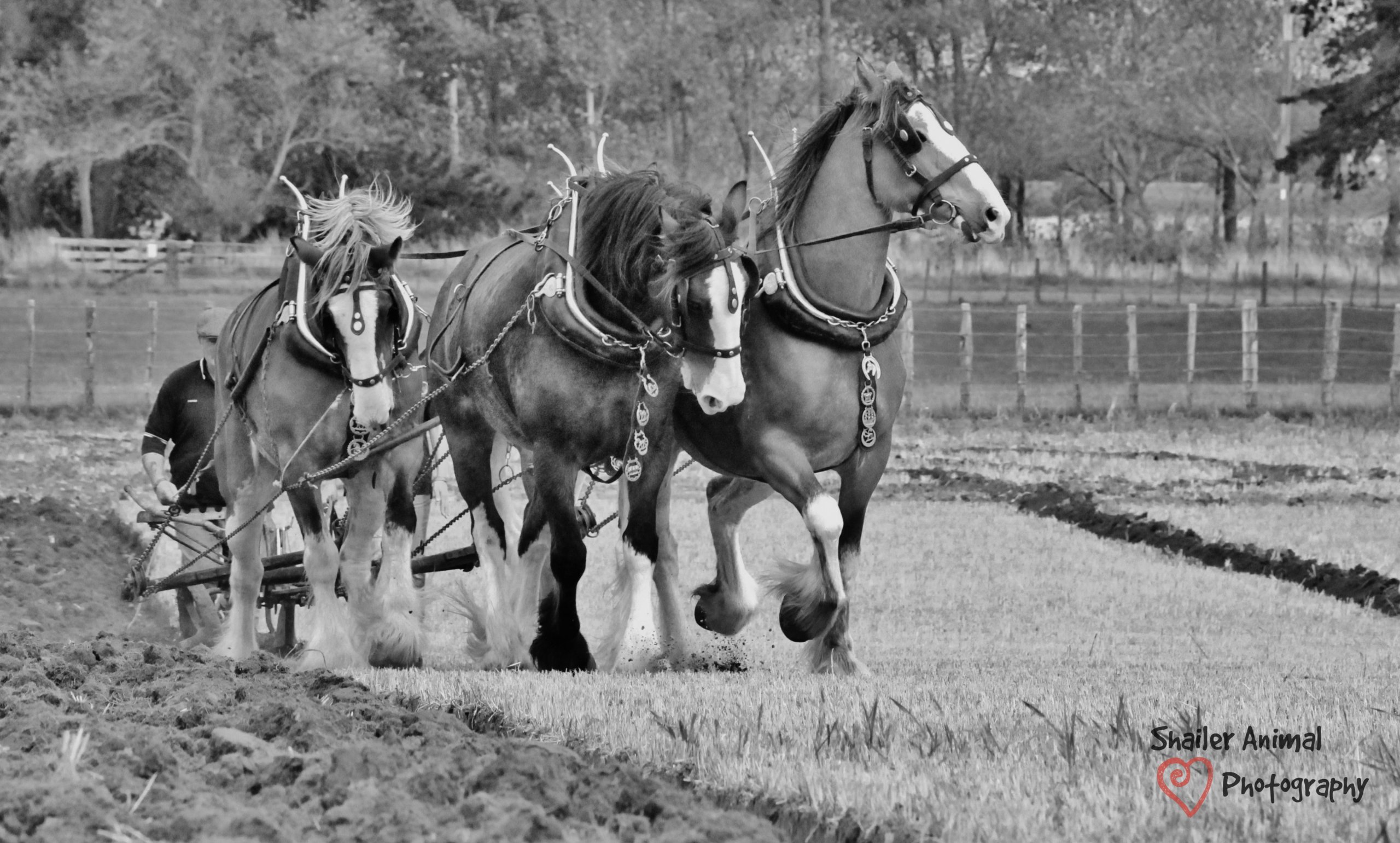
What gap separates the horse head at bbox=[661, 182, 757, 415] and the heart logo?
9.32 ft

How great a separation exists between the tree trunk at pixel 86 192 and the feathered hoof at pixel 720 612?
116 ft

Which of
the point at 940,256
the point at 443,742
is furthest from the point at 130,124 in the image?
the point at 443,742

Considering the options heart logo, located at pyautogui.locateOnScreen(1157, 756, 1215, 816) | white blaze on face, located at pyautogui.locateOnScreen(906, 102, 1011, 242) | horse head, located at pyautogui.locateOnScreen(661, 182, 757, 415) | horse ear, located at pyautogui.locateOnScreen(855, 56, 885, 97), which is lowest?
heart logo, located at pyautogui.locateOnScreen(1157, 756, 1215, 816)

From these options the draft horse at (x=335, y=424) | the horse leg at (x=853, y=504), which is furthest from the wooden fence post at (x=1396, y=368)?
the draft horse at (x=335, y=424)

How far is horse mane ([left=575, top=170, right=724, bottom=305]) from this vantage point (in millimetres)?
8078

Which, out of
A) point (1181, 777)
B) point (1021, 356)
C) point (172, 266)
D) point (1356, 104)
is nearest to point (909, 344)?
point (1021, 356)

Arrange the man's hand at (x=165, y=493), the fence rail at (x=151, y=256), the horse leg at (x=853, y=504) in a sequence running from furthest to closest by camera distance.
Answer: the fence rail at (x=151, y=256) < the man's hand at (x=165, y=493) < the horse leg at (x=853, y=504)

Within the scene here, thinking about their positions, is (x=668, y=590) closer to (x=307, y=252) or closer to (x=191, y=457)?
(x=307, y=252)

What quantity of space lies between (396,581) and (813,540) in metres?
2.20

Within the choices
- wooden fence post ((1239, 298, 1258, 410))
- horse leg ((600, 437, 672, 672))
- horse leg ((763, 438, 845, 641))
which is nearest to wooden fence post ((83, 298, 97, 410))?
wooden fence post ((1239, 298, 1258, 410))

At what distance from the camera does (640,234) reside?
8.41 metres

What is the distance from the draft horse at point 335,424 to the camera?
8.91 m

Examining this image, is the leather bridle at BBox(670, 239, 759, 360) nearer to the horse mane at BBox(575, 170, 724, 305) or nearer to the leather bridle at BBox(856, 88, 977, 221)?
the horse mane at BBox(575, 170, 724, 305)

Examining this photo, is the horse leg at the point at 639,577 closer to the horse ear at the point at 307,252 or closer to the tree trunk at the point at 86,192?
the horse ear at the point at 307,252
